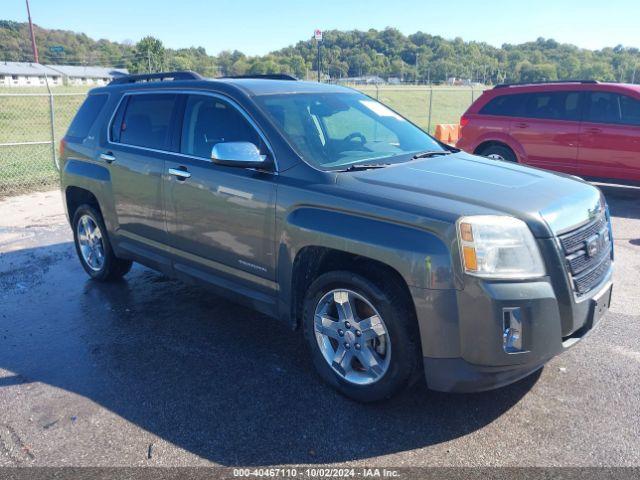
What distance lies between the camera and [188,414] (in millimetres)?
3381

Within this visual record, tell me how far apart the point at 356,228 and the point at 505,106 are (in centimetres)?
778

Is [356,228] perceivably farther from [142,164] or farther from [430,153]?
[142,164]

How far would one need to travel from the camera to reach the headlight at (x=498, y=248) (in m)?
2.86

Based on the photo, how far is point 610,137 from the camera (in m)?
8.83

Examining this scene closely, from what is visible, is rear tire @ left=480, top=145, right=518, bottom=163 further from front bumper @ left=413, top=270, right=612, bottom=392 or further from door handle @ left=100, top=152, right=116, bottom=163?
front bumper @ left=413, top=270, right=612, bottom=392

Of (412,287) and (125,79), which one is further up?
(125,79)

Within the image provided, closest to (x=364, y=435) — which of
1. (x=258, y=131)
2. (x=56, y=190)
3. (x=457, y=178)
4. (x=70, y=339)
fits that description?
(x=457, y=178)

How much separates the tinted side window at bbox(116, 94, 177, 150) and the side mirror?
1.06 metres

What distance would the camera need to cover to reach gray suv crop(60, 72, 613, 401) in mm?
2902

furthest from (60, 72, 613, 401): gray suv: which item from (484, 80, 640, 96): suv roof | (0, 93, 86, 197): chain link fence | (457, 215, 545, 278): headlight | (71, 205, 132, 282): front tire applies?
(0, 93, 86, 197): chain link fence

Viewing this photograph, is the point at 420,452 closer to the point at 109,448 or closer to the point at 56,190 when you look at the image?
the point at 109,448

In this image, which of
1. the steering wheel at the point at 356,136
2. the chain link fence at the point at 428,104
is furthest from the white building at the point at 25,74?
the steering wheel at the point at 356,136

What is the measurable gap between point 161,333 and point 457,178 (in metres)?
2.61

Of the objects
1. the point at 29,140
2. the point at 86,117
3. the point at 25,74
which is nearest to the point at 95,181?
the point at 86,117
